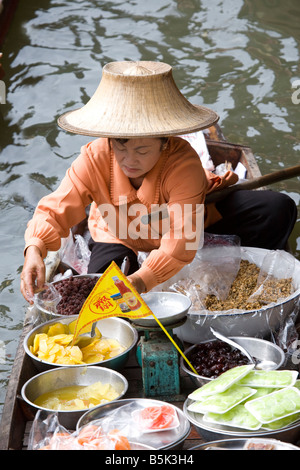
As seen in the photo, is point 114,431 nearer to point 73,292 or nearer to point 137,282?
point 137,282

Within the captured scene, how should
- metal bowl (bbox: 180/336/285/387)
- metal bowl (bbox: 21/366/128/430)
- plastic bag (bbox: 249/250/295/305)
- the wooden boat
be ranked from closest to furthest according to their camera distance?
the wooden boat, metal bowl (bbox: 21/366/128/430), metal bowl (bbox: 180/336/285/387), plastic bag (bbox: 249/250/295/305)

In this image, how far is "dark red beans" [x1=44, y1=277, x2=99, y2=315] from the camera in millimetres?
2577

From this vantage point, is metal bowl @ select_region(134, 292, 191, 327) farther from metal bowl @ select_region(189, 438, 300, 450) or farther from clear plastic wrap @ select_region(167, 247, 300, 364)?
metal bowl @ select_region(189, 438, 300, 450)

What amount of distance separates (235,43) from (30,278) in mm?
5382

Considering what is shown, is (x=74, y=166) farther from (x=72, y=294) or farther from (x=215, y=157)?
(x=215, y=157)

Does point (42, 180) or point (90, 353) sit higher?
point (90, 353)

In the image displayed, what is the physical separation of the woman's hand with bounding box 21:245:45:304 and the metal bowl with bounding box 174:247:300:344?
22.2 inches

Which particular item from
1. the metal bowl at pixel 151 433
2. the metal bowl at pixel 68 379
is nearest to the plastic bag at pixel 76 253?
the metal bowl at pixel 68 379

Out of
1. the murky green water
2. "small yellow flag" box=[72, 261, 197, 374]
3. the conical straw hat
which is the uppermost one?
the conical straw hat

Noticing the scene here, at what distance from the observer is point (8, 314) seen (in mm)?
3697

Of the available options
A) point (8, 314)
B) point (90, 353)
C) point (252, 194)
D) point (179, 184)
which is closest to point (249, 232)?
point (252, 194)

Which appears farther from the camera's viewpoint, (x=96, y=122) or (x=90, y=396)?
(x=96, y=122)

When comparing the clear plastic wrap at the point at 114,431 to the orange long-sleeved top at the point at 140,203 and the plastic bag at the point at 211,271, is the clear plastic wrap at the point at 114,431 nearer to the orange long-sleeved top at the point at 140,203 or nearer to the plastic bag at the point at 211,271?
the orange long-sleeved top at the point at 140,203

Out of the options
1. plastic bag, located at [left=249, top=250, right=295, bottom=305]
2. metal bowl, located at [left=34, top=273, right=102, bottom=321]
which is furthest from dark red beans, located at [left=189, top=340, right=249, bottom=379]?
metal bowl, located at [left=34, top=273, right=102, bottom=321]
